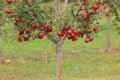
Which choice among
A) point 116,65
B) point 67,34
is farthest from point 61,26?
point 116,65

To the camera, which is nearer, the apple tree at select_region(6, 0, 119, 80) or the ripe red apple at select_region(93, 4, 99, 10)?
the ripe red apple at select_region(93, 4, 99, 10)

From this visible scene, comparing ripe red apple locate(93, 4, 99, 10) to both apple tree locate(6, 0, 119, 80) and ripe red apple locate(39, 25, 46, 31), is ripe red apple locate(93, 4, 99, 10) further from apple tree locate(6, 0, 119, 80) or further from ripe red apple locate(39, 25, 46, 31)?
ripe red apple locate(39, 25, 46, 31)

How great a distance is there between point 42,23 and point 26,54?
24.2ft

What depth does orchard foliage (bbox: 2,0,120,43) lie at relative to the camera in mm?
6422

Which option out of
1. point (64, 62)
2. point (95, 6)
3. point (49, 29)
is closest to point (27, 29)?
point (49, 29)

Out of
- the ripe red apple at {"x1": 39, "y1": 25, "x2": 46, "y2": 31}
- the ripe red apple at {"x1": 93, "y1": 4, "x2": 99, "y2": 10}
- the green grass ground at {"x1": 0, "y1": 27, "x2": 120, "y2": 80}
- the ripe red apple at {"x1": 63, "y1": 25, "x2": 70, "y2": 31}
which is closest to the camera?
Answer: the ripe red apple at {"x1": 93, "y1": 4, "x2": 99, "y2": 10}

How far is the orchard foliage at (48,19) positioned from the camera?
6422 mm

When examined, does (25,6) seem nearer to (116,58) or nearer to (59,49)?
(59,49)

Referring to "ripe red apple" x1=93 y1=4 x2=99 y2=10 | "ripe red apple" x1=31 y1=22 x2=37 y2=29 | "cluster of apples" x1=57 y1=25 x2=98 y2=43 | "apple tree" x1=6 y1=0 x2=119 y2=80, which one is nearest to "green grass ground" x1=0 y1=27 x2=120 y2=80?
"apple tree" x1=6 y1=0 x2=119 y2=80

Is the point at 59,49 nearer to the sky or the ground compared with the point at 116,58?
nearer to the sky

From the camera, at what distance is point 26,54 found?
545 inches

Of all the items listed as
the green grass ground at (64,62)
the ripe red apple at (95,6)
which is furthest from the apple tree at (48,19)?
the green grass ground at (64,62)

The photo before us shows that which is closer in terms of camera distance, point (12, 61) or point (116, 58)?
point (12, 61)

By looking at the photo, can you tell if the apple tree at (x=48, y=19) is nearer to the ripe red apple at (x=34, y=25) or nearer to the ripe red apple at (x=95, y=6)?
the ripe red apple at (x=34, y=25)
